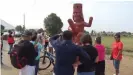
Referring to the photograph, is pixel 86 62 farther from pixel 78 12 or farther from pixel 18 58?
pixel 78 12

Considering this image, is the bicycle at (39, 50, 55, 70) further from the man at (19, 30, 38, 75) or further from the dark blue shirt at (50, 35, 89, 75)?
the dark blue shirt at (50, 35, 89, 75)

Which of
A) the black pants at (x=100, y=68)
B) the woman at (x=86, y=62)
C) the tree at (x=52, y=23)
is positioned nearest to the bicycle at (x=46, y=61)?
the black pants at (x=100, y=68)

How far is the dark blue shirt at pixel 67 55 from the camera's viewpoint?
6055mm

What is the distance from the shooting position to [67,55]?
610 cm

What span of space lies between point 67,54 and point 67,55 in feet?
0.07

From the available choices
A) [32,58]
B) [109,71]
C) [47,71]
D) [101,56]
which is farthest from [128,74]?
[32,58]

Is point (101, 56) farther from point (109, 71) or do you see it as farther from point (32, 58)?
point (109, 71)

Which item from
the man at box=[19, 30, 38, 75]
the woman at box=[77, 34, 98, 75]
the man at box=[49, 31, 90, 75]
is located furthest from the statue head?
the man at box=[49, 31, 90, 75]

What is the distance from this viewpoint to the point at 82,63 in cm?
619

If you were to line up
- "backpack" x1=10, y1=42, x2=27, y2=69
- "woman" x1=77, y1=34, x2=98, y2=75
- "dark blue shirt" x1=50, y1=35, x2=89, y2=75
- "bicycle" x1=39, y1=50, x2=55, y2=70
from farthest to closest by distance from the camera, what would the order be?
1. "bicycle" x1=39, y1=50, x2=55, y2=70
2. "backpack" x1=10, y1=42, x2=27, y2=69
3. "woman" x1=77, y1=34, x2=98, y2=75
4. "dark blue shirt" x1=50, y1=35, x2=89, y2=75

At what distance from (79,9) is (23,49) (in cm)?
434

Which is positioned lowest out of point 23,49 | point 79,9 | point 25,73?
point 25,73

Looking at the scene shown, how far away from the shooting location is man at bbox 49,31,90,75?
6.06 meters

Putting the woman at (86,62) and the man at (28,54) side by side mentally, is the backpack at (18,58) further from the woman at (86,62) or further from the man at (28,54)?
the woman at (86,62)
